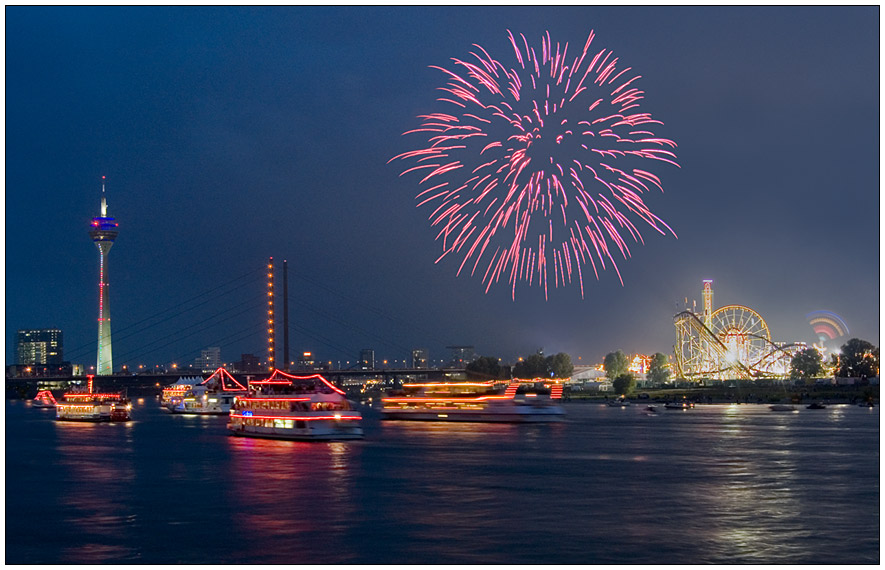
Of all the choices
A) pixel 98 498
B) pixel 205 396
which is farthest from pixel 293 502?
pixel 205 396

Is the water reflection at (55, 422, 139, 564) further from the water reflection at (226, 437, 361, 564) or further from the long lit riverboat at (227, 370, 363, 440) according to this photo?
the long lit riverboat at (227, 370, 363, 440)

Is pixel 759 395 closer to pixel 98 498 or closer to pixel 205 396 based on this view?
pixel 205 396

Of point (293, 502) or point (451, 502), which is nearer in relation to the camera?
point (451, 502)

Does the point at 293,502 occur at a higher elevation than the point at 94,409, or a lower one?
lower

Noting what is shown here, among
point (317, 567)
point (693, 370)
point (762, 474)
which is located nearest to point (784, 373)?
point (693, 370)

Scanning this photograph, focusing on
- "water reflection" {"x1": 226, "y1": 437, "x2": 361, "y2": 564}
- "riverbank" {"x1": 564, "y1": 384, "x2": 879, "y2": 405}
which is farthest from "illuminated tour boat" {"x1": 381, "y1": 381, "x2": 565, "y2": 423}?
"riverbank" {"x1": 564, "y1": 384, "x2": 879, "y2": 405}

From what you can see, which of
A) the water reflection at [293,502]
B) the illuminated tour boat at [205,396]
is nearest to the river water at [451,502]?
the water reflection at [293,502]
